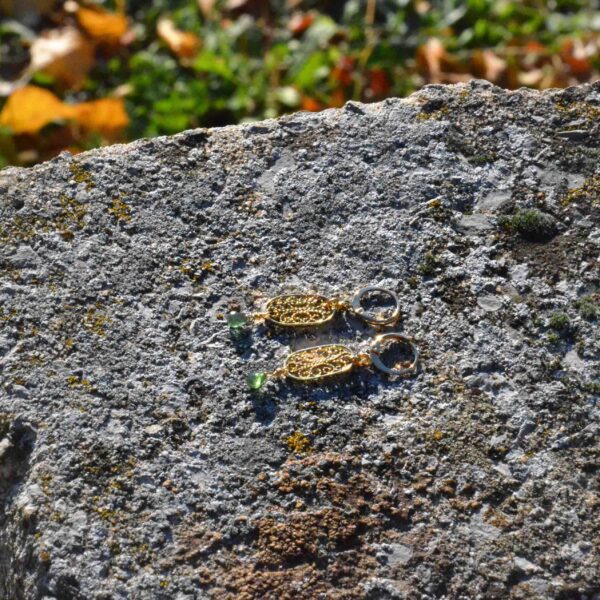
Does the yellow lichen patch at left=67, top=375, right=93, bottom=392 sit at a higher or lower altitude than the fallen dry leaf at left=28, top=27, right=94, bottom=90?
lower

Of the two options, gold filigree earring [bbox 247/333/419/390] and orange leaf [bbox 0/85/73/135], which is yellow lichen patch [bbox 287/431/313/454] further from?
orange leaf [bbox 0/85/73/135]

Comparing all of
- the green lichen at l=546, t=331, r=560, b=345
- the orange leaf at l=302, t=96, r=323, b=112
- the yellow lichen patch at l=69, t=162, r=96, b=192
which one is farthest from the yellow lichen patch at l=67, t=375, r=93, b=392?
the orange leaf at l=302, t=96, r=323, b=112

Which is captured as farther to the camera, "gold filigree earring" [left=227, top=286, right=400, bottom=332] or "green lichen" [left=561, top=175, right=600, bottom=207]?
"green lichen" [left=561, top=175, right=600, bottom=207]

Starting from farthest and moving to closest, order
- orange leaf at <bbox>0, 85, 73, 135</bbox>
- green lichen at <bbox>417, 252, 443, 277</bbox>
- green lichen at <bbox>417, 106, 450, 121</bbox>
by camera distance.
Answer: orange leaf at <bbox>0, 85, 73, 135</bbox>
green lichen at <bbox>417, 106, 450, 121</bbox>
green lichen at <bbox>417, 252, 443, 277</bbox>

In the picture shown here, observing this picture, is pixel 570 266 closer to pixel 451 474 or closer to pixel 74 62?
pixel 451 474

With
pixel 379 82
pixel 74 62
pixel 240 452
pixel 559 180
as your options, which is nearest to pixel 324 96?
pixel 379 82

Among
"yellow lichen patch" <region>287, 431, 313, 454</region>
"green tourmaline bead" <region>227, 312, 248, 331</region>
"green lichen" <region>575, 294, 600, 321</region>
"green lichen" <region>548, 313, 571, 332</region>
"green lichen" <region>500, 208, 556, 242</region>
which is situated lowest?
"yellow lichen patch" <region>287, 431, 313, 454</region>
